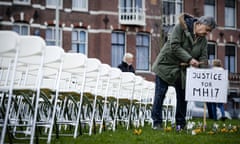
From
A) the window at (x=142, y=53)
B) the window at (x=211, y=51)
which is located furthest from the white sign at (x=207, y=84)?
the window at (x=211, y=51)

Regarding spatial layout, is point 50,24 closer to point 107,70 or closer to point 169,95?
point 169,95

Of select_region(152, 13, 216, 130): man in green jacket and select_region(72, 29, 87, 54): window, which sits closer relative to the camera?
select_region(152, 13, 216, 130): man in green jacket

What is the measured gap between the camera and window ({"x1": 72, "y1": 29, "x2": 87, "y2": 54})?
25.0 meters

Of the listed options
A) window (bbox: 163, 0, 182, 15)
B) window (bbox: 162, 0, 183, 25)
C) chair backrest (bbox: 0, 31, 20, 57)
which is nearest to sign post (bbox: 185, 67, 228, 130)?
chair backrest (bbox: 0, 31, 20, 57)

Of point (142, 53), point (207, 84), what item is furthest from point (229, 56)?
point (207, 84)

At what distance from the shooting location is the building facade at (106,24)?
23922 mm

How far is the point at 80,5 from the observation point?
25.8 m

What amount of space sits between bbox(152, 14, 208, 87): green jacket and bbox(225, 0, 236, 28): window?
2380 cm

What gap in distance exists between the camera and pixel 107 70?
643cm

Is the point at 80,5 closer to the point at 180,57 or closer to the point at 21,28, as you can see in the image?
the point at 21,28

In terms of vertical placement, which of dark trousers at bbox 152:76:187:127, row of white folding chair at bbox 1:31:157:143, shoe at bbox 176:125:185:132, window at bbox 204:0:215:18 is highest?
window at bbox 204:0:215:18

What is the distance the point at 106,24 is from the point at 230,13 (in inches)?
318

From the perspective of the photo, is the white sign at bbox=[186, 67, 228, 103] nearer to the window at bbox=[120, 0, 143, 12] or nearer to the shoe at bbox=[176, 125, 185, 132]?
the shoe at bbox=[176, 125, 185, 132]

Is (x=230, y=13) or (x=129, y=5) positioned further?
(x=230, y=13)
